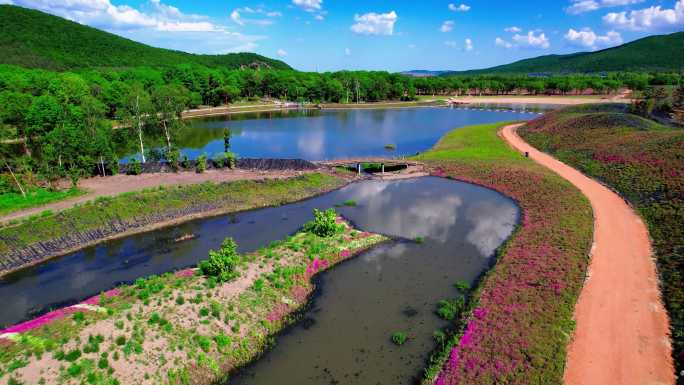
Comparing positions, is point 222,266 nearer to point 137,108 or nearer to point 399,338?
point 399,338

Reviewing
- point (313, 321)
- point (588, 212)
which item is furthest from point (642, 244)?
point (313, 321)

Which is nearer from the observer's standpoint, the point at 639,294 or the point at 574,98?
the point at 639,294

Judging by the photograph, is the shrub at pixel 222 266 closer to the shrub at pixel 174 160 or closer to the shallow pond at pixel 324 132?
the shrub at pixel 174 160

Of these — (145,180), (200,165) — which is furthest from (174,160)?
(145,180)

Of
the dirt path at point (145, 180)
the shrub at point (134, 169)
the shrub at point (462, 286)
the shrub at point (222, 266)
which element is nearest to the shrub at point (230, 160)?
the dirt path at point (145, 180)

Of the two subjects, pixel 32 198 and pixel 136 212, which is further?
pixel 32 198

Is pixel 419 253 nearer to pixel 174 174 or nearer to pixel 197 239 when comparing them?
pixel 197 239
